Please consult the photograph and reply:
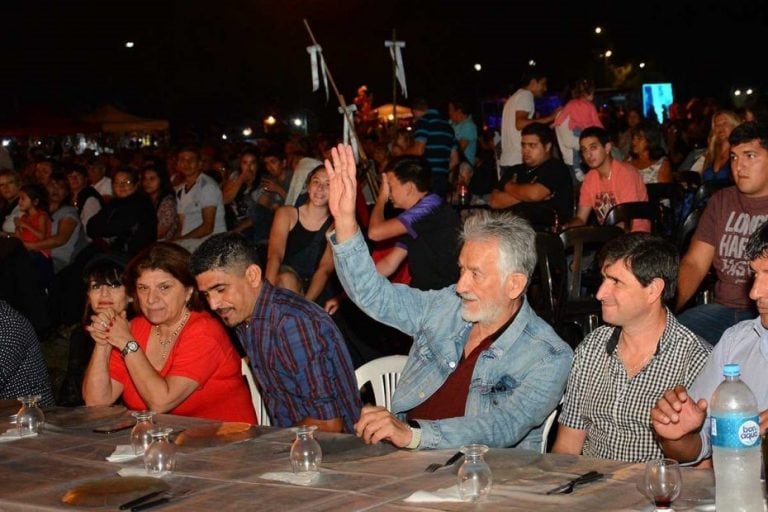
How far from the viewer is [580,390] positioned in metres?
4.18

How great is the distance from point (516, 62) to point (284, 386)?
41.1 metres

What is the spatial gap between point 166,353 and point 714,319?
2.73m

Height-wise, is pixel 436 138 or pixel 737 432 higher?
pixel 436 138

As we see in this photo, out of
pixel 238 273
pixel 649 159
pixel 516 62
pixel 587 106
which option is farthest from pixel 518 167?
pixel 516 62

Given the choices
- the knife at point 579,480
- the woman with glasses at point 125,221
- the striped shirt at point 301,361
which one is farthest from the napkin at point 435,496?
the woman with glasses at point 125,221

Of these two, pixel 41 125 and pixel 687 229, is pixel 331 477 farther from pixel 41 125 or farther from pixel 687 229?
pixel 41 125

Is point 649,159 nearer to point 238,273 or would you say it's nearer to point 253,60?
point 238,273

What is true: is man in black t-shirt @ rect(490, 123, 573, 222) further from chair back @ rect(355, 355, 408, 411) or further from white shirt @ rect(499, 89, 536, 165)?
chair back @ rect(355, 355, 408, 411)

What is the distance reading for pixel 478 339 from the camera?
430cm

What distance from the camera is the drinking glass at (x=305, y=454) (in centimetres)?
340

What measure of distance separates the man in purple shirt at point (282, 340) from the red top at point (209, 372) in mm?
213

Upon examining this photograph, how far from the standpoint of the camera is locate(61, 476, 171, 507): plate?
324cm

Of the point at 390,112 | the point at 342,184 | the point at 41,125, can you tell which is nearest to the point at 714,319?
the point at 342,184

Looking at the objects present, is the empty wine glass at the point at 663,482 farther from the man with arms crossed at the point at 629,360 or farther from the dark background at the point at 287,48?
the dark background at the point at 287,48
